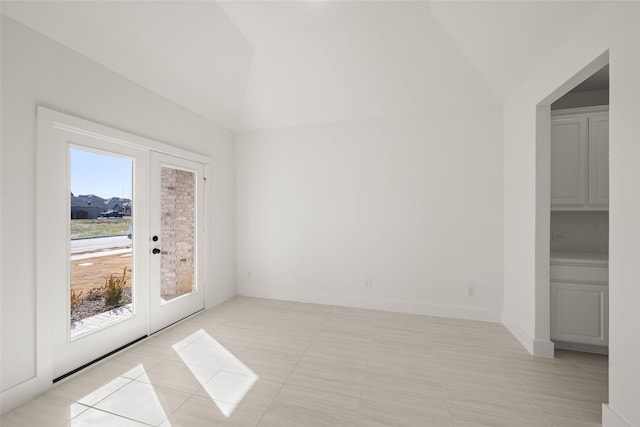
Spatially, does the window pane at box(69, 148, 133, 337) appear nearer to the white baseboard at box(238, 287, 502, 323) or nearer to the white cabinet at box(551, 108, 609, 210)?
the white baseboard at box(238, 287, 502, 323)

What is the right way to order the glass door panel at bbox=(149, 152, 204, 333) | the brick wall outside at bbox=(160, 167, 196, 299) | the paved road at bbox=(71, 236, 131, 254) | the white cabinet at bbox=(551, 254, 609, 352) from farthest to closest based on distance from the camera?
the brick wall outside at bbox=(160, 167, 196, 299) → the glass door panel at bbox=(149, 152, 204, 333) → the white cabinet at bbox=(551, 254, 609, 352) → the paved road at bbox=(71, 236, 131, 254)

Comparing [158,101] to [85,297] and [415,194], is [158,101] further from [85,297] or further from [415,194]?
[415,194]

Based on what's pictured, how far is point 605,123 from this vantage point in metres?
2.83

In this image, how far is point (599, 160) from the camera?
2873 mm

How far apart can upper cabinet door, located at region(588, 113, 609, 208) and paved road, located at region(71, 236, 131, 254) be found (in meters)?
5.01

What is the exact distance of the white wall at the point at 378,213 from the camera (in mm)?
3646

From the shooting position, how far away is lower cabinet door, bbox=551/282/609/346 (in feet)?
8.70

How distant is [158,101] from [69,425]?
310cm

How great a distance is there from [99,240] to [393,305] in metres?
3.64

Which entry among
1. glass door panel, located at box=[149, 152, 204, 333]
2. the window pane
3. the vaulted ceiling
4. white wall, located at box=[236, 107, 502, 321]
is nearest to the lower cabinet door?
white wall, located at box=[236, 107, 502, 321]

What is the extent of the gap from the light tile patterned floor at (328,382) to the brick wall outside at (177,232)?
62 cm

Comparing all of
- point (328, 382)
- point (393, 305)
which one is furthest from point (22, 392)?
point (393, 305)

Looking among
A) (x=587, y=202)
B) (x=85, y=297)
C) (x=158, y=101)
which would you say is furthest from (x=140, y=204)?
(x=587, y=202)
